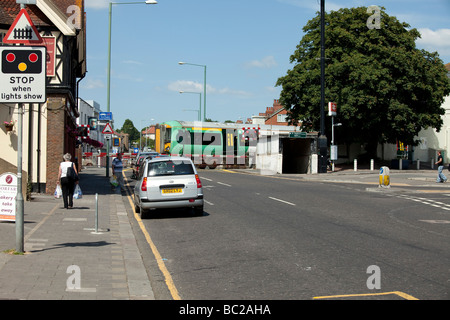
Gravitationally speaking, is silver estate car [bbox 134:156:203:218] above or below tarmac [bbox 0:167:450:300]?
above

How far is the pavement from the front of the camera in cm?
624

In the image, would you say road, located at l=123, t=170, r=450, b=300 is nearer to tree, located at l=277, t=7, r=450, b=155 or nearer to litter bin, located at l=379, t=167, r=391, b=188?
litter bin, located at l=379, t=167, r=391, b=188

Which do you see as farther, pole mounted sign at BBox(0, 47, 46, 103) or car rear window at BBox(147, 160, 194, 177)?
car rear window at BBox(147, 160, 194, 177)

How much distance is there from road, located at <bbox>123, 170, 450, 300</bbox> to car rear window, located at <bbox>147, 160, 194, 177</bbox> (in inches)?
49.3

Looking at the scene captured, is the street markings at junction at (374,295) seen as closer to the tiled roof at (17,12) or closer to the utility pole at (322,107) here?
the tiled roof at (17,12)

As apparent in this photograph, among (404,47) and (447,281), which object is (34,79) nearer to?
(447,281)

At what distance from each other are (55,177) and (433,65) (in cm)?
3621

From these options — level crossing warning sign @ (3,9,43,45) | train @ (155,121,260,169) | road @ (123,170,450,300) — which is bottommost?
road @ (123,170,450,300)

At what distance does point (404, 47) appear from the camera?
42.9 metres

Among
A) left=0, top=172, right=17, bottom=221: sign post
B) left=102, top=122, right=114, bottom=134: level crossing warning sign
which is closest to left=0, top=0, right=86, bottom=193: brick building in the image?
left=102, top=122, right=114, bottom=134: level crossing warning sign

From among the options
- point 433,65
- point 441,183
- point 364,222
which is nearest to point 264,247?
point 364,222

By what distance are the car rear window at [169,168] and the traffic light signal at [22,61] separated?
6230 mm

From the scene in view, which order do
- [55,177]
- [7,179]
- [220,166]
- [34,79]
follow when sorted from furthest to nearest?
[220,166] → [55,177] → [7,179] → [34,79]

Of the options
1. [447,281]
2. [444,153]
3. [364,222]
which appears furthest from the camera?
[444,153]
